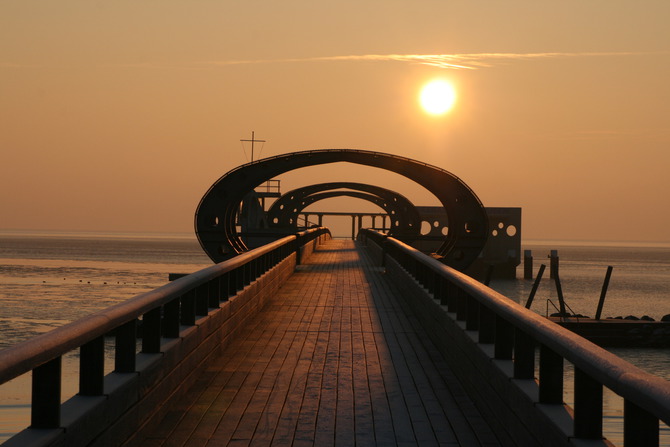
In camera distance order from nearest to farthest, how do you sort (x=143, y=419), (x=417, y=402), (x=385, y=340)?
(x=143, y=419), (x=417, y=402), (x=385, y=340)

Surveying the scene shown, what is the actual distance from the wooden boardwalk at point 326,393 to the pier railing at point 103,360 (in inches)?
15.1

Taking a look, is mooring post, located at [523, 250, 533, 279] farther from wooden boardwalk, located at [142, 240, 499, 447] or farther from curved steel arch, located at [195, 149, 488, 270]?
wooden boardwalk, located at [142, 240, 499, 447]

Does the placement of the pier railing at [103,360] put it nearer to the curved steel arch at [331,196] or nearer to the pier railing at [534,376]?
the pier railing at [534,376]

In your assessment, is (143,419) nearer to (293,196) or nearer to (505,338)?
(505,338)

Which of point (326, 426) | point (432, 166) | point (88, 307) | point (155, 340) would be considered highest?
point (432, 166)

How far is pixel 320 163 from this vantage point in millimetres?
33062

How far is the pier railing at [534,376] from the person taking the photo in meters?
3.43

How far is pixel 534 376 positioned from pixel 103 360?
2.81 meters

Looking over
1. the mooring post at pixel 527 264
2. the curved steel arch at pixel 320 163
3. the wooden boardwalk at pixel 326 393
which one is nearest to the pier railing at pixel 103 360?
the wooden boardwalk at pixel 326 393

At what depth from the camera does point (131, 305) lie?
5.63m

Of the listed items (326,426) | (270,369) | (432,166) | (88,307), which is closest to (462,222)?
(432,166)

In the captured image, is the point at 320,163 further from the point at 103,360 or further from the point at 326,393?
the point at 103,360

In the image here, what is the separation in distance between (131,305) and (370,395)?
2739 millimetres

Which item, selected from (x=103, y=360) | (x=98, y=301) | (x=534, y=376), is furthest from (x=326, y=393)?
(x=98, y=301)
